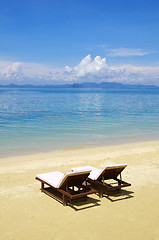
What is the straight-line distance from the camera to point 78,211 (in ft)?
20.3

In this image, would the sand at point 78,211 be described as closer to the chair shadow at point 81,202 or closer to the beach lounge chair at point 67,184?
the chair shadow at point 81,202

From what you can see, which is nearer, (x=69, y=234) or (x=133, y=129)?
(x=69, y=234)

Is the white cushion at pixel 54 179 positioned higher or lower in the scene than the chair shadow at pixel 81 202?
higher

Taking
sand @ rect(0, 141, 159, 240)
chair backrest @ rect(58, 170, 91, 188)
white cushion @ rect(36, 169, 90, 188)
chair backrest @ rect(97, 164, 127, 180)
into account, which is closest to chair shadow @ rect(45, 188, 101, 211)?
sand @ rect(0, 141, 159, 240)

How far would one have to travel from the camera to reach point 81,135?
18297 millimetres

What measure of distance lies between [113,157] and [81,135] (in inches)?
254

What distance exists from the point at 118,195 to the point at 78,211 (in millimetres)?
1683

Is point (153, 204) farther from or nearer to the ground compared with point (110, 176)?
nearer to the ground

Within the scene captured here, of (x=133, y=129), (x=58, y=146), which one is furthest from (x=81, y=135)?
(x=133, y=129)

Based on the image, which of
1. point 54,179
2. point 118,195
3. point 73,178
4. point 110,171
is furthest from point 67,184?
point 118,195

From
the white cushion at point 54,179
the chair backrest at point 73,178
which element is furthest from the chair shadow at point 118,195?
the white cushion at point 54,179

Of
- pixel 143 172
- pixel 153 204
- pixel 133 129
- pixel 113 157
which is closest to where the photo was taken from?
pixel 153 204

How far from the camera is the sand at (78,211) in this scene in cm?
518

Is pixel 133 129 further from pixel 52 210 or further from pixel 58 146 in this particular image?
pixel 52 210
